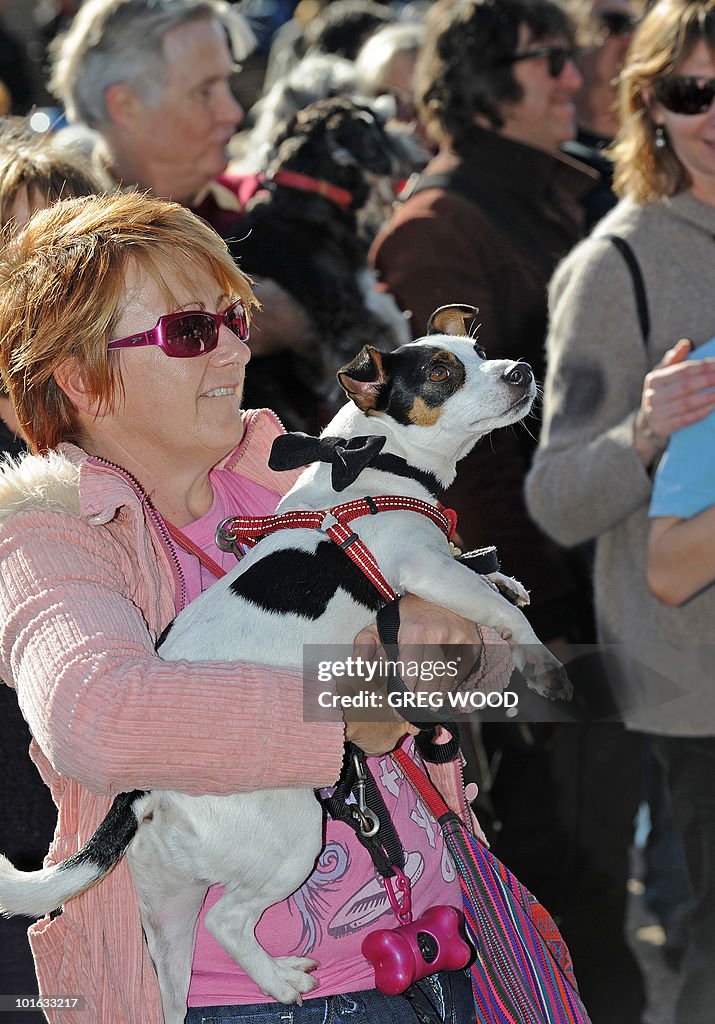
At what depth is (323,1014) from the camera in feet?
6.63

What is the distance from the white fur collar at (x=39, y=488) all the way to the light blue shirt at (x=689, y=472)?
1.49 metres

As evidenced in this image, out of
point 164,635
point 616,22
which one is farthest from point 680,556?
point 616,22

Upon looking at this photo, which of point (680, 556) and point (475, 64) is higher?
point (475, 64)

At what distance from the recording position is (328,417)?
4.07 metres

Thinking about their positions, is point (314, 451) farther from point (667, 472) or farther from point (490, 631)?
point (667, 472)

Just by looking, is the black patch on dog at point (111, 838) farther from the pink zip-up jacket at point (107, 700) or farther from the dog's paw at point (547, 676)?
the dog's paw at point (547, 676)

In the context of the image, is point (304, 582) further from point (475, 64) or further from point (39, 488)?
point (475, 64)

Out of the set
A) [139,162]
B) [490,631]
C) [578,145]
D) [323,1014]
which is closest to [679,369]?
[490,631]

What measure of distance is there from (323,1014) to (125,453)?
1.05 metres

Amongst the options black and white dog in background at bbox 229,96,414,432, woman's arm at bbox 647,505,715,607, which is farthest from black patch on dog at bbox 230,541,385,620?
black and white dog in background at bbox 229,96,414,432

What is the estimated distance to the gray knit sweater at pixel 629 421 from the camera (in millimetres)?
3096

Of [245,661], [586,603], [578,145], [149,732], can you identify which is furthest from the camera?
[578,145]

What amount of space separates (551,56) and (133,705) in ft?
11.1

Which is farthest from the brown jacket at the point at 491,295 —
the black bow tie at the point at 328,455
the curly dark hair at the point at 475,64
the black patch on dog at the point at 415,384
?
the black bow tie at the point at 328,455
